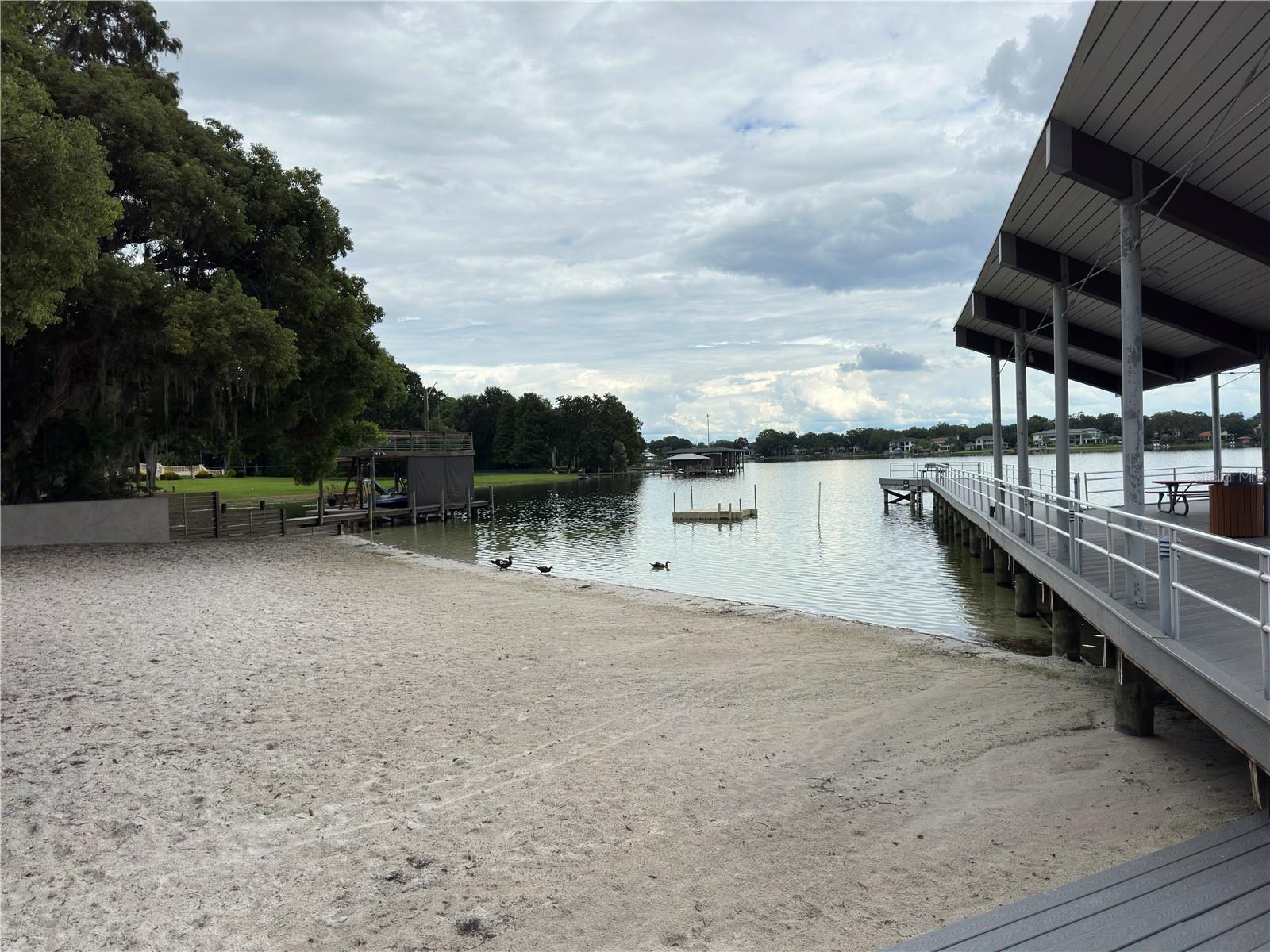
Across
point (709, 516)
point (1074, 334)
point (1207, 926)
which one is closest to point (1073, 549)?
point (1207, 926)

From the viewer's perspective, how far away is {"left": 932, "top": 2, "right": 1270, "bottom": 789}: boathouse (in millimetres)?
5406

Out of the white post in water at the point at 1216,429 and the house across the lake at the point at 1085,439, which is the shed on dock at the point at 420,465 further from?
the house across the lake at the point at 1085,439

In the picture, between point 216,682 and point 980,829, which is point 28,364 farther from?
point 980,829

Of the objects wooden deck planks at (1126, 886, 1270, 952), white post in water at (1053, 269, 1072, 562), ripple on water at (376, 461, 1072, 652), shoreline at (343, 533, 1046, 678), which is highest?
white post in water at (1053, 269, 1072, 562)

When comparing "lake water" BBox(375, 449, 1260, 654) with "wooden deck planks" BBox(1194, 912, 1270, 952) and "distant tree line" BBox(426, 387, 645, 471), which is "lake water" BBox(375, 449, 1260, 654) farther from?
"distant tree line" BBox(426, 387, 645, 471)

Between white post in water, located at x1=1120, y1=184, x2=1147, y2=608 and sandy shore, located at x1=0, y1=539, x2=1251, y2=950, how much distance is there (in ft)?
4.73

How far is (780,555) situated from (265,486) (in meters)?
47.5

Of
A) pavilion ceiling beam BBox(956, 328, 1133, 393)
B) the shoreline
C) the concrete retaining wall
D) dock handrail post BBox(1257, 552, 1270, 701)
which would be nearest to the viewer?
dock handrail post BBox(1257, 552, 1270, 701)

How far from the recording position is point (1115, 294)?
11.6m

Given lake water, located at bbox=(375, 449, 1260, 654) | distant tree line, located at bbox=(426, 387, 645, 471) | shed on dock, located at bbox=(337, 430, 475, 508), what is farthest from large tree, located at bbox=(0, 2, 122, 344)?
distant tree line, located at bbox=(426, 387, 645, 471)

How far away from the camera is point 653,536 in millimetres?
33594

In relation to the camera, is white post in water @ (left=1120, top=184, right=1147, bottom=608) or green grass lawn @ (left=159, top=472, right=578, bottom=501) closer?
white post in water @ (left=1120, top=184, right=1147, bottom=608)

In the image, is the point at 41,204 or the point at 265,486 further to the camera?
the point at 265,486

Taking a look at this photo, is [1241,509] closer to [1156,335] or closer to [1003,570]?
[1156,335]
